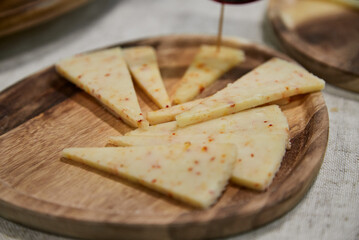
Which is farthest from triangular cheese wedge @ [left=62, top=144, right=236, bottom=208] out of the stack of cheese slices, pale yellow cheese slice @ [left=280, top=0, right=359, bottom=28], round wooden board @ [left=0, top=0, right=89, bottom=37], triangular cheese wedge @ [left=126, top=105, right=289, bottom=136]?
pale yellow cheese slice @ [left=280, top=0, right=359, bottom=28]

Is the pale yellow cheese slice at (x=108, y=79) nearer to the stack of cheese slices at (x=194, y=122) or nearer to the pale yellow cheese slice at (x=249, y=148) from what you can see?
the stack of cheese slices at (x=194, y=122)

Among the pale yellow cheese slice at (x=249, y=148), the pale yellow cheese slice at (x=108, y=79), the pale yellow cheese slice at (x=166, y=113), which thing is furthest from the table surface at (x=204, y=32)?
the pale yellow cheese slice at (x=166, y=113)

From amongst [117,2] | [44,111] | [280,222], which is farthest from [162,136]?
[117,2]

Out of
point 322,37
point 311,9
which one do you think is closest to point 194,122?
point 322,37

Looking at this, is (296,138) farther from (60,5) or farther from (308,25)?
(60,5)

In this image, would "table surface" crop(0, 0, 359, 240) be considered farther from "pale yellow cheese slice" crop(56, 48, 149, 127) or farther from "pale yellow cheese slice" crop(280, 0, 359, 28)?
"pale yellow cheese slice" crop(56, 48, 149, 127)

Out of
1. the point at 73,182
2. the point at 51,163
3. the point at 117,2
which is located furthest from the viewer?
the point at 117,2
